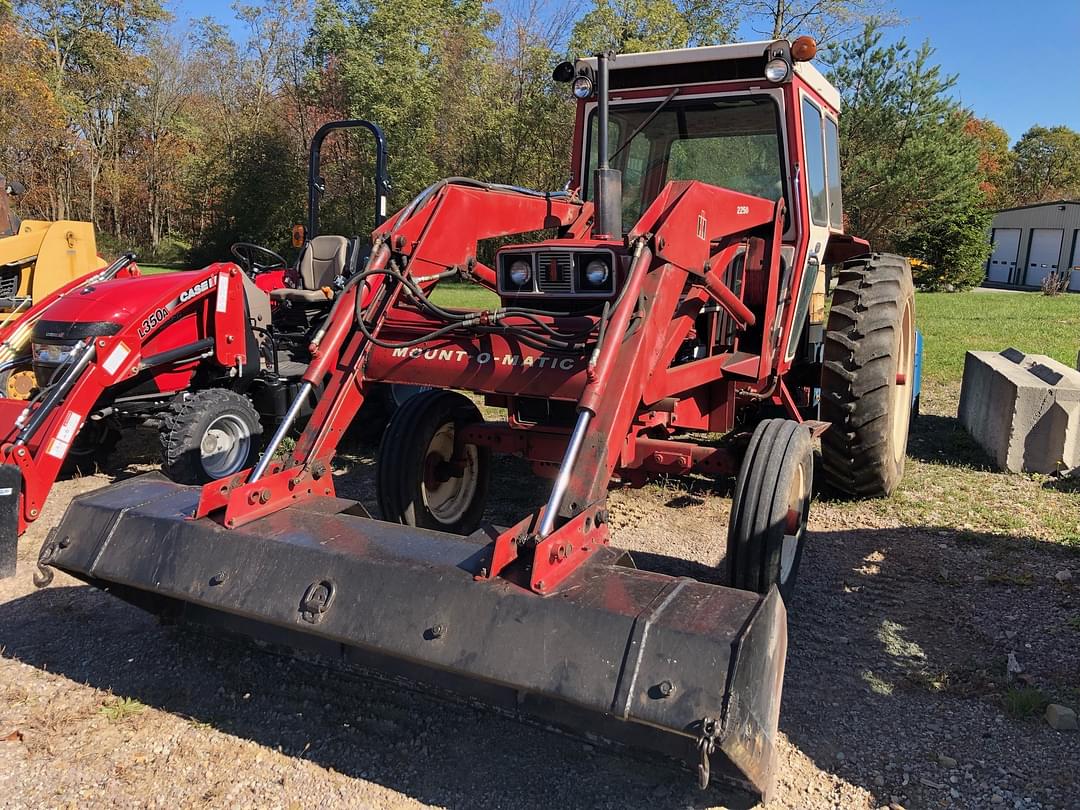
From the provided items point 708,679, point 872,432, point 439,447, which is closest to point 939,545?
point 872,432

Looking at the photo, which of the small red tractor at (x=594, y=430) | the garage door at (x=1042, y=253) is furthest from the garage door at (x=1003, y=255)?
the small red tractor at (x=594, y=430)

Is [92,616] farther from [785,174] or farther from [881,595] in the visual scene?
[785,174]

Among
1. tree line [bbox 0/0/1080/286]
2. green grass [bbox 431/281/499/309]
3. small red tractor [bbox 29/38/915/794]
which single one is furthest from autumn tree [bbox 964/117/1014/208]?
small red tractor [bbox 29/38/915/794]

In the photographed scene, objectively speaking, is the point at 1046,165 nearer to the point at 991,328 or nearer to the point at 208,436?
the point at 991,328

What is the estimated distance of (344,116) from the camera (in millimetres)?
28578

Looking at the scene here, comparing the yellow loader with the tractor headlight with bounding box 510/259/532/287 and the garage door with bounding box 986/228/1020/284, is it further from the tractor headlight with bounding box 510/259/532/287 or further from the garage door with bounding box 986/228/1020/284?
the garage door with bounding box 986/228/1020/284

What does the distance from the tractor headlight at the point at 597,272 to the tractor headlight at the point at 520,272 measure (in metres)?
0.33

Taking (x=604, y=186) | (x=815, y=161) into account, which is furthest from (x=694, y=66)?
(x=604, y=186)

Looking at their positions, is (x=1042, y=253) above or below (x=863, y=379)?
above

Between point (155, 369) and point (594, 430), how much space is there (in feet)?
13.1

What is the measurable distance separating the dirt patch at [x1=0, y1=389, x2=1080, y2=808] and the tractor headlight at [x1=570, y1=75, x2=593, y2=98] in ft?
8.74

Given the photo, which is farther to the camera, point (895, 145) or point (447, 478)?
point (895, 145)

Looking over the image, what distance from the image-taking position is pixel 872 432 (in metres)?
4.98

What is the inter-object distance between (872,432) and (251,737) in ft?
12.1
